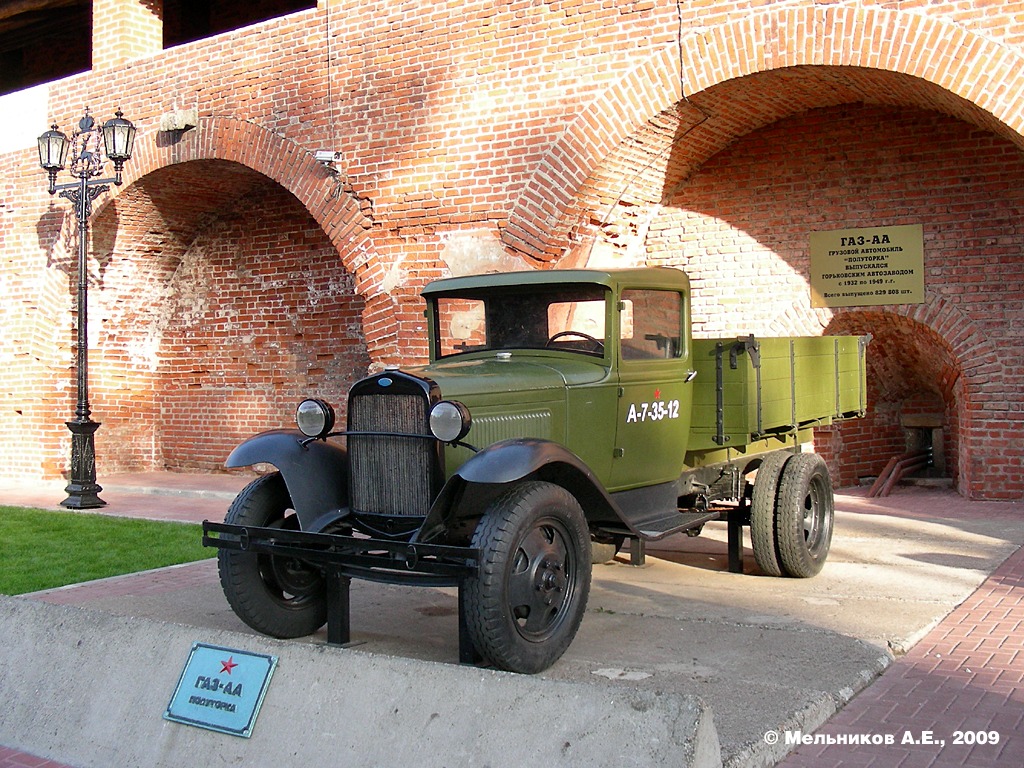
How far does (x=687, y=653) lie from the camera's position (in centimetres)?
490

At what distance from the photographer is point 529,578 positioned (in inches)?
177

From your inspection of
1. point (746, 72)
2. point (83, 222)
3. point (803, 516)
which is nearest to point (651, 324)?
point (803, 516)

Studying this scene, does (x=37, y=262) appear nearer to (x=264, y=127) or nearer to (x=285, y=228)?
(x=285, y=228)

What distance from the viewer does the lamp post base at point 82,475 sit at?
10672 millimetres

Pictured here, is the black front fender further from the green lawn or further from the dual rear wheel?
the dual rear wheel

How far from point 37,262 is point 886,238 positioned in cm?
985

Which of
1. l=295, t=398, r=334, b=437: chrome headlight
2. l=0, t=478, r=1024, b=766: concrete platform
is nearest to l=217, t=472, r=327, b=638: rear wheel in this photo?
l=0, t=478, r=1024, b=766: concrete platform

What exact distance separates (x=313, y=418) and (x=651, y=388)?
1.83 meters

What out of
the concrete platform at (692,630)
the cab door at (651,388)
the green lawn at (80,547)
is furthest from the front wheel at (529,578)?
the green lawn at (80,547)

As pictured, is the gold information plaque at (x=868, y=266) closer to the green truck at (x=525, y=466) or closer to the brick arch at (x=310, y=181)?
the green truck at (x=525, y=466)

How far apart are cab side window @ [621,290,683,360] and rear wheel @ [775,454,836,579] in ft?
3.70

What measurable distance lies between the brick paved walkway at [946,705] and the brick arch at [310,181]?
20.6 feet

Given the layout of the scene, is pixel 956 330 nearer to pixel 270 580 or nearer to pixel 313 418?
pixel 313 418

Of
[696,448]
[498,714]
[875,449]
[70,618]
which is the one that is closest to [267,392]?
[875,449]
